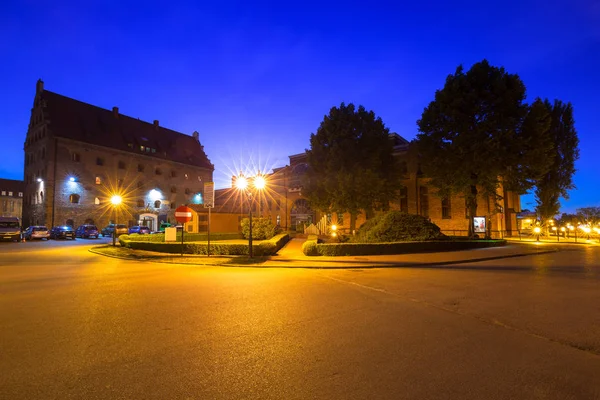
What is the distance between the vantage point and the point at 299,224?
47531 mm

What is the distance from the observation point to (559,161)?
121 ft

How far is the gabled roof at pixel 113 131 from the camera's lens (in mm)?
51125

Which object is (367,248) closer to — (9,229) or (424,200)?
(424,200)

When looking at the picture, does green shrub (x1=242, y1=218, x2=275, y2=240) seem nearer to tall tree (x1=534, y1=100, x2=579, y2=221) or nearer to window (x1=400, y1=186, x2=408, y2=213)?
window (x1=400, y1=186, x2=408, y2=213)

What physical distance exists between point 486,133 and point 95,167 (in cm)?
5454

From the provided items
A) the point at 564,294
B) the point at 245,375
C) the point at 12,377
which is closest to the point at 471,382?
the point at 245,375

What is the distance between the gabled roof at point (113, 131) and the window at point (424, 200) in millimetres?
47118

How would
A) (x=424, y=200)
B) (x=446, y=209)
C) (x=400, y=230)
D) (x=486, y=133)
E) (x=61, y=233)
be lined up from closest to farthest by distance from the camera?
(x=400, y=230) → (x=486, y=133) → (x=446, y=209) → (x=61, y=233) → (x=424, y=200)

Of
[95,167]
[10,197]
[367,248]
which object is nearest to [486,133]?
[367,248]

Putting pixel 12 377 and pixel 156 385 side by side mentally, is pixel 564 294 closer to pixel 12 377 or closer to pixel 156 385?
pixel 156 385

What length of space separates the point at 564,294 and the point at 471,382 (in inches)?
266

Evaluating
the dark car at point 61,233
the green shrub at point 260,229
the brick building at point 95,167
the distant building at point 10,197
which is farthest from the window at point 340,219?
the distant building at point 10,197

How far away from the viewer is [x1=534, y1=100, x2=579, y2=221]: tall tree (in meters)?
36.7

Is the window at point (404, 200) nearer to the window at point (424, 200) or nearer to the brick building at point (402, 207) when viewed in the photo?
the brick building at point (402, 207)
